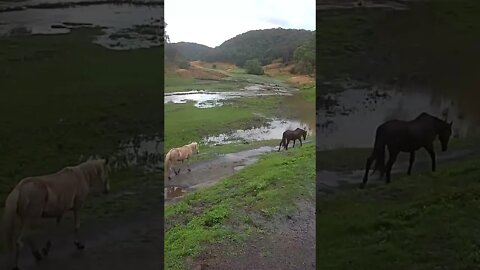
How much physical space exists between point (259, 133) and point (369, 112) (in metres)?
0.57

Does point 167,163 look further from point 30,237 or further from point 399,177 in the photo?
point 399,177

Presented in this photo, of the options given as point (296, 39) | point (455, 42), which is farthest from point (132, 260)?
point (455, 42)

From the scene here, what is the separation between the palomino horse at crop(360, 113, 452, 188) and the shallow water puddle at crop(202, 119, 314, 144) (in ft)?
1.34

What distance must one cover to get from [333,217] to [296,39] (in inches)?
36.1

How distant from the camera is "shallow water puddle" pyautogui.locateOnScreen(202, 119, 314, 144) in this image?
332 centimetres

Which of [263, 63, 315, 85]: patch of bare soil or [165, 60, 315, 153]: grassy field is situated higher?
[263, 63, 315, 85]: patch of bare soil

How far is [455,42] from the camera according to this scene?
3174 mm

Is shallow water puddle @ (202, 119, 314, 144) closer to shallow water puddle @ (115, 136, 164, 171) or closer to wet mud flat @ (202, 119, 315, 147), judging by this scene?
wet mud flat @ (202, 119, 315, 147)

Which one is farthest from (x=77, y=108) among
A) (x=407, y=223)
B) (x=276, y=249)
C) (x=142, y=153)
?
(x=407, y=223)

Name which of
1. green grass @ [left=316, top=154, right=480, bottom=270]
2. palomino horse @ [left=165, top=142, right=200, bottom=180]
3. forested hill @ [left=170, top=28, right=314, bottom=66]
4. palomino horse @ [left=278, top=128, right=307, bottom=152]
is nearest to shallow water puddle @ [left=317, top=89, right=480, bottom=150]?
palomino horse @ [left=278, top=128, right=307, bottom=152]

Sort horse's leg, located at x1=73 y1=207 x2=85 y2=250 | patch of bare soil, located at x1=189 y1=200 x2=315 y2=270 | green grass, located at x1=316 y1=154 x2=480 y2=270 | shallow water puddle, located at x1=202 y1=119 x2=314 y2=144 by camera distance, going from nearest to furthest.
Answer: horse's leg, located at x1=73 y1=207 x2=85 y2=250
green grass, located at x1=316 y1=154 x2=480 y2=270
patch of bare soil, located at x1=189 y1=200 x2=315 y2=270
shallow water puddle, located at x1=202 y1=119 x2=314 y2=144

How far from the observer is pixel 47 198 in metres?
2.94

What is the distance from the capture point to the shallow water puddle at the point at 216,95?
3229 mm

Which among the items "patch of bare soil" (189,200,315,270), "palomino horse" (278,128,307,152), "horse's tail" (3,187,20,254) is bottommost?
"patch of bare soil" (189,200,315,270)
